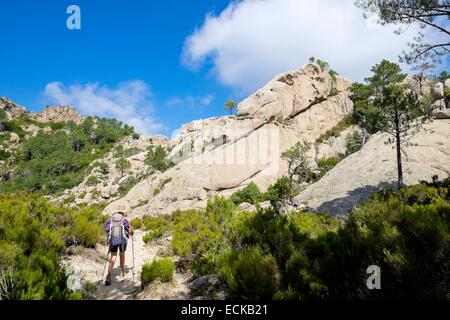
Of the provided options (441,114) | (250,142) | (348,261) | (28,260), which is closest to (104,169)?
(250,142)

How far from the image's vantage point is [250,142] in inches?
1642

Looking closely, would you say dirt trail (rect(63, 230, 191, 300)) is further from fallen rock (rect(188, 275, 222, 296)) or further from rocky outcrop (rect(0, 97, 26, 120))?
rocky outcrop (rect(0, 97, 26, 120))

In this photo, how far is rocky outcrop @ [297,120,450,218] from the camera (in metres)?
21.7

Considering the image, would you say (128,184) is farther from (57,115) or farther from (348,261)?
(57,115)

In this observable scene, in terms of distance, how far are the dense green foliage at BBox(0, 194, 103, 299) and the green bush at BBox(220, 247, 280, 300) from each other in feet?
9.49

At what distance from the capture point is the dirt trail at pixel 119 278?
6.18m

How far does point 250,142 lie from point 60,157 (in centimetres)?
6249

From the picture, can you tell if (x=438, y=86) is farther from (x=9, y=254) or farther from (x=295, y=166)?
(x=9, y=254)

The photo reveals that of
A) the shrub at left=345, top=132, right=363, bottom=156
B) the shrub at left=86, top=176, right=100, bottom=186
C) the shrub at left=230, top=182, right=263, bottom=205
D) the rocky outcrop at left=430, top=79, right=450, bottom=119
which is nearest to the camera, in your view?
the shrub at left=230, top=182, right=263, bottom=205

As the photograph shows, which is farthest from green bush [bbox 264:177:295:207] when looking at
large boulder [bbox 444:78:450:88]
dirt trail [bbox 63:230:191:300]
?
large boulder [bbox 444:78:450:88]

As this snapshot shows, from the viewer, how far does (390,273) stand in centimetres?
407

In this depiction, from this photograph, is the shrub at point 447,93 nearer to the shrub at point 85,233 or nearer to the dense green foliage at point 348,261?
→ the dense green foliage at point 348,261
